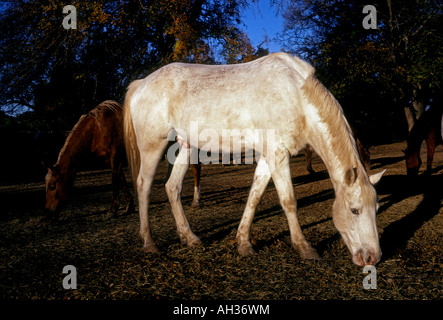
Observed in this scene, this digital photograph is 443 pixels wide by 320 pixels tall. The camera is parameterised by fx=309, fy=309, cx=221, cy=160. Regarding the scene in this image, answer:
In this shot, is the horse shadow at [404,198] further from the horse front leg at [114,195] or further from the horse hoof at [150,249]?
the horse front leg at [114,195]

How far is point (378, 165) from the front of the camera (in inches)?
480

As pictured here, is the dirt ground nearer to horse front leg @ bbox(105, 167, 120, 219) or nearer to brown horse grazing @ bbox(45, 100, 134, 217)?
horse front leg @ bbox(105, 167, 120, 219)

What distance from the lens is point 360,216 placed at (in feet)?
9.36

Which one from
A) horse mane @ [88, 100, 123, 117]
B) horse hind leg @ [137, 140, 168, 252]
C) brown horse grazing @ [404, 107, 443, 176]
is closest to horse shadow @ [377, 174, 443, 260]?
brown horse grazing @ [404, 107, 443, 176]

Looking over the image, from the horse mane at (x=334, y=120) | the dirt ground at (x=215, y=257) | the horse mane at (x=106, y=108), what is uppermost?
the horse mane at (x=106, y=108)

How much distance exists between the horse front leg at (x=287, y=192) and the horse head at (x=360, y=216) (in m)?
0.45

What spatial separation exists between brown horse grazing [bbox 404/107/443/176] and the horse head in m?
5.57

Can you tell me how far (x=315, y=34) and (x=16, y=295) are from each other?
55.9 feet

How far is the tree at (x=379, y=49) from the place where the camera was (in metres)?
12.7

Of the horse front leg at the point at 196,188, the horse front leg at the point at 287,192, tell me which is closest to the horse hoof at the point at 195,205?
the horse front leg at the point at 196,188

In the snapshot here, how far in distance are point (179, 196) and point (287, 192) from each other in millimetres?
1465

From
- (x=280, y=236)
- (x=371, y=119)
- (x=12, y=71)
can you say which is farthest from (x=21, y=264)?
(x=371, y=119)

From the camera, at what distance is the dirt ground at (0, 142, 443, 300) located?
2551 mm

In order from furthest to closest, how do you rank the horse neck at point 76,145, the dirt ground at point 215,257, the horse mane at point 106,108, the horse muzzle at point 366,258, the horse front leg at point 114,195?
the horse mane at point 106,108, the horse front leg at point 114,195, the horse neck at point 76,145, the horse muzzle at point 366,258, the dirt ground at point 215,257
